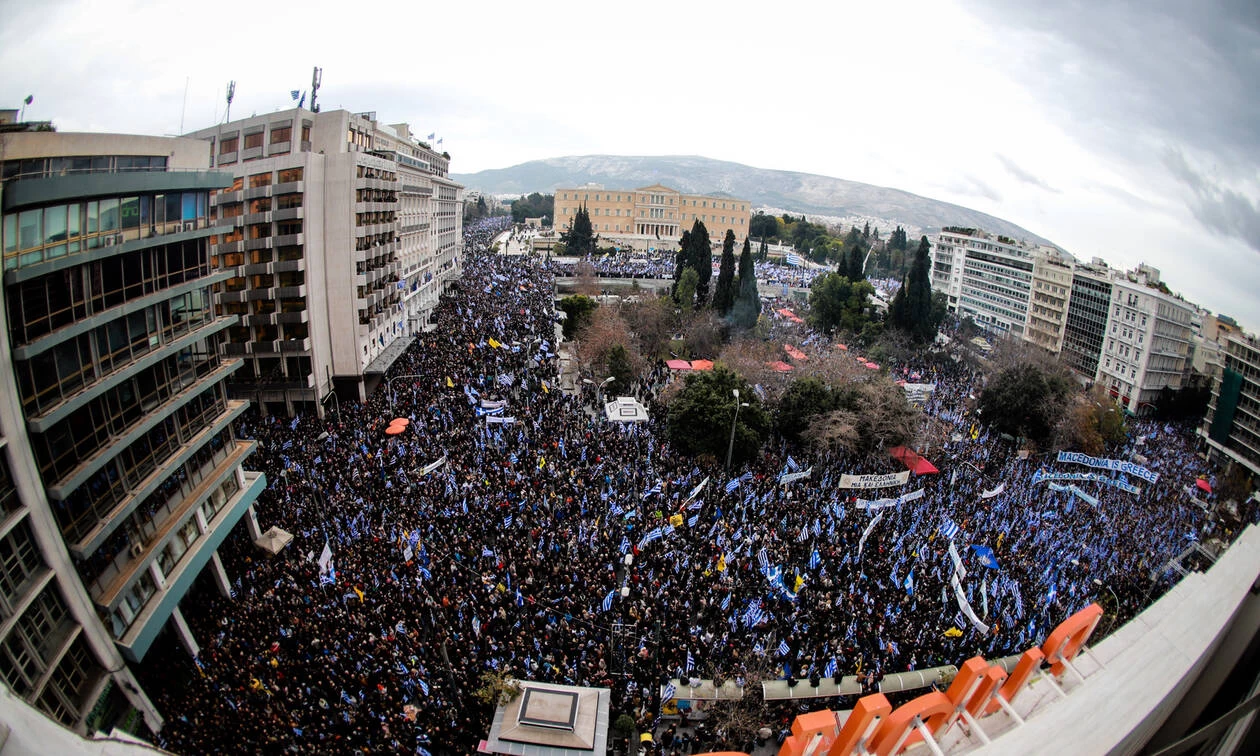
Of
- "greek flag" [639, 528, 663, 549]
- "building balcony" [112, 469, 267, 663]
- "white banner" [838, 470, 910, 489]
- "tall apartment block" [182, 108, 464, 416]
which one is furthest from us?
"tall apartment block" [182, 108, 464, 416]

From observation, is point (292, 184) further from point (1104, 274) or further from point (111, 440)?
point (1104, 274)

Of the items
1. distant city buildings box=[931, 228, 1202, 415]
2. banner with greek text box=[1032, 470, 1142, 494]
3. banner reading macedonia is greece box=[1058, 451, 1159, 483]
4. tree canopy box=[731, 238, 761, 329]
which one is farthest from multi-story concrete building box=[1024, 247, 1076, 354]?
banner with greek text box=[1032, 470, 1142, 494]

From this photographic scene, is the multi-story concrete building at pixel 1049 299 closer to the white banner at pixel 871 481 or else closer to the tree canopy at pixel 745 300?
the tree canopy at pixel 745 300

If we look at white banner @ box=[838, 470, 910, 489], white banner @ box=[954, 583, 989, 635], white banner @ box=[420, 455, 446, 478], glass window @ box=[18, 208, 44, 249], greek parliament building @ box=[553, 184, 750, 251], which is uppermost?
greek parliament building @ box=[553, 184, 750, 251]

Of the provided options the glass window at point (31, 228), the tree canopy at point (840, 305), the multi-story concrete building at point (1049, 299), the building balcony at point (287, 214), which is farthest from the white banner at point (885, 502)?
the multi-story concrete building at point (1049, 299)

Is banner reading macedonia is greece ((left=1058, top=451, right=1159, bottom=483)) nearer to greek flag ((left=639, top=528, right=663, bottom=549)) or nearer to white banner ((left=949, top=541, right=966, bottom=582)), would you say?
white banner ((left=949, top=541, right=966, bottom=582))

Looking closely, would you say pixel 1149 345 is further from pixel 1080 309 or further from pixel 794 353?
pixel 794 353
